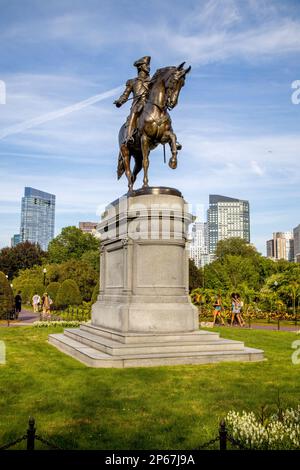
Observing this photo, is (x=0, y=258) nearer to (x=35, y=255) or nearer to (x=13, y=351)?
(x=35, y=255)

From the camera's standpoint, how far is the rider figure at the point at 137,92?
14.3m

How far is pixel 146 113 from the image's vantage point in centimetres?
1373

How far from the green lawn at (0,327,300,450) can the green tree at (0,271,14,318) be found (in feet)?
52.9

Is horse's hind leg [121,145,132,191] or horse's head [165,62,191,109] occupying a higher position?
horse's head [165,62,191,109]

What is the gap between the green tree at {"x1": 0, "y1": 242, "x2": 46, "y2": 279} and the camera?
74250mm

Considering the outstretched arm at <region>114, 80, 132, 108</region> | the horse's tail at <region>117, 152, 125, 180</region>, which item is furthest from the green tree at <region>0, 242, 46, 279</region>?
the outstretched arm at <region>114, 80, 132, 108</region>

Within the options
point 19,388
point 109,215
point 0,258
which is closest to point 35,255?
point 0,258

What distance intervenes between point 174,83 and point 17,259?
2605 inches

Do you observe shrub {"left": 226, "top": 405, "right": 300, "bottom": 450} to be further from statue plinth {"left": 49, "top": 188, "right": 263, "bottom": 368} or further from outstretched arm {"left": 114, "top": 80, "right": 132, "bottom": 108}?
outstretched arm {"left": 114, "top": 80, "right": 132, "bottom": 108}

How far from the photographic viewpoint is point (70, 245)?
7631 cm

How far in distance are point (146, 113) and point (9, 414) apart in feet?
31.5

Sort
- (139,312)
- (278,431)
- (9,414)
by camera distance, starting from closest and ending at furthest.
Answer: (278,431) < (9,414) < (139,312)

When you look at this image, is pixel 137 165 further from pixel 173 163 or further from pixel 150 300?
pixel 150 300

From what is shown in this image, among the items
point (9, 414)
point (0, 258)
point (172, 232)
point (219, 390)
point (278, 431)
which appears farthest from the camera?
point (0, 258)
